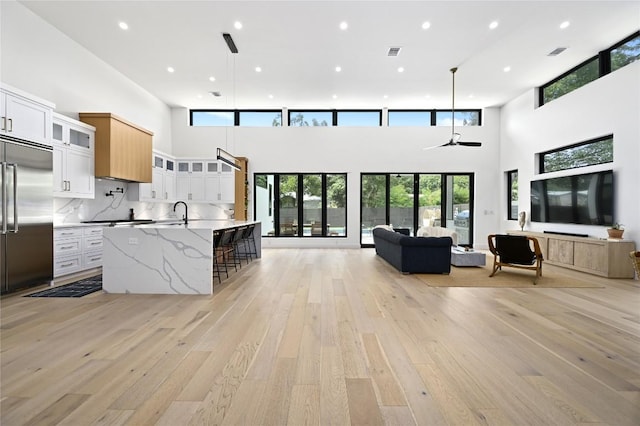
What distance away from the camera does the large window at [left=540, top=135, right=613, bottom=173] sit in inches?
242

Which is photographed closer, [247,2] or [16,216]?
[16,216]

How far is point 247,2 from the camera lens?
461cm

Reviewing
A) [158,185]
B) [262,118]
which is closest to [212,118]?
[262,118]

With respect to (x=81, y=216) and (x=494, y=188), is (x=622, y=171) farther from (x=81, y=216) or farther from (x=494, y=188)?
(x=81, y=216)

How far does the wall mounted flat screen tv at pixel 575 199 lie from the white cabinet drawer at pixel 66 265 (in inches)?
365

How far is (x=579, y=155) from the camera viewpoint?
684cm

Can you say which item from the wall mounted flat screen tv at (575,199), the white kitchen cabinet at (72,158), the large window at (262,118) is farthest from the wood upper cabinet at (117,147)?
the wall mounted flat screen tv at (575,199)

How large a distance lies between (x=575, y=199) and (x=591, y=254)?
1.36 m

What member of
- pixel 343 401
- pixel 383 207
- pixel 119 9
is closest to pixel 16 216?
pixel 119 9

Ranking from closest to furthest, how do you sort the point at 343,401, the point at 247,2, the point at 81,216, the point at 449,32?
the point at 343,401 → the point at 247,2 → the point at 449,32 → the point at 81,216

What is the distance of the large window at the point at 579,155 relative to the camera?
242 inches

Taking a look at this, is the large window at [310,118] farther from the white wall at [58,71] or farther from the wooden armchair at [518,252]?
the wooden armchair at [518,252]

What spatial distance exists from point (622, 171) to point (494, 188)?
3935 millimetres

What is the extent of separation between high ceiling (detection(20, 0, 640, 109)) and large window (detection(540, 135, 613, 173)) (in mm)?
1716
